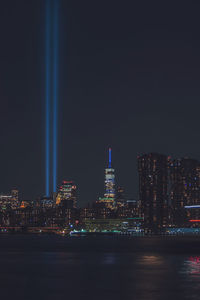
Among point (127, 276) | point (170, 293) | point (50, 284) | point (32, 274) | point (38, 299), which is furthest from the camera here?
point (32, 274)

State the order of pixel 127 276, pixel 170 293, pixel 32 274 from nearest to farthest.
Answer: pixel 170 293 < pixel 127 276 < pixel 32 274

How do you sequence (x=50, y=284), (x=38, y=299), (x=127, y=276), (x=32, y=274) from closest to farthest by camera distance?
(x=38, y=299) < (x=50, y=284) < (x=127, y=276) < (x=32, y=274)

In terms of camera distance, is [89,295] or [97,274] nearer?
[89,295]

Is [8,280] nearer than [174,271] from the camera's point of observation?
Yes

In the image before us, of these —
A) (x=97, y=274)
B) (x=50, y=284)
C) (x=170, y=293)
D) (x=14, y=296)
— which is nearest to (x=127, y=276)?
(x=97, y=274)

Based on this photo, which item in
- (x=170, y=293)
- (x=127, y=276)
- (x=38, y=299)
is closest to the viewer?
(x=38, y=299)

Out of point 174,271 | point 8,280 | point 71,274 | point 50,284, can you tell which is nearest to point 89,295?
point 50,284

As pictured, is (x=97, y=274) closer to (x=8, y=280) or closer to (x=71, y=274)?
(x=71, y=274)

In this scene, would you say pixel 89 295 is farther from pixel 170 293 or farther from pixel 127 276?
pixel 127 276
